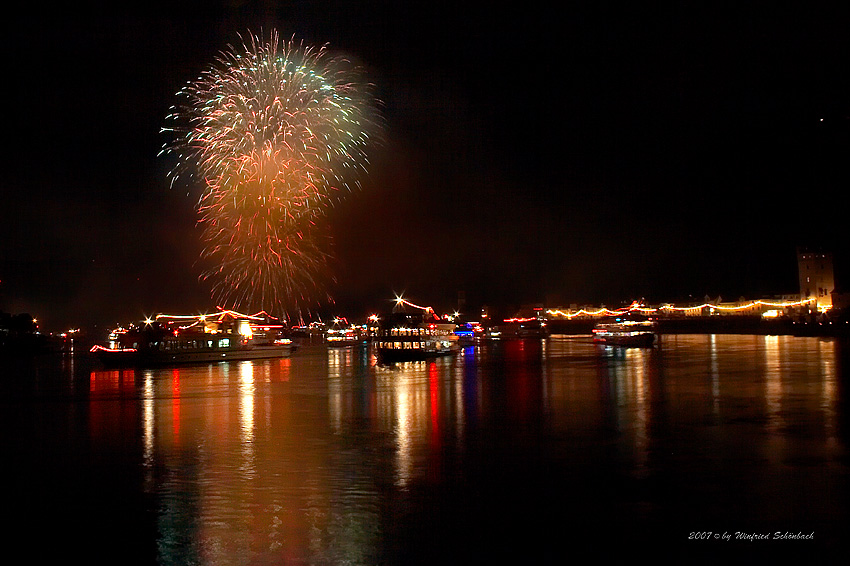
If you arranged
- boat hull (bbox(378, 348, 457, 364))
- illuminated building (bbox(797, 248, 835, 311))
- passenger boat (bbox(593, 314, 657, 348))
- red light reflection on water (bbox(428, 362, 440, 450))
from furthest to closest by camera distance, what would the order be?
illuminated building (bbox(797, 248, 835, 311)), passenger boat (bbox(593, 314, 657, 348)), boat hull (bbox(378, 348, 457, 364)), red light reflection on water (bbox(428, 362, 440, 450))

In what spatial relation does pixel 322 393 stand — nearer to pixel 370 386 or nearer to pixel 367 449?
pixel 370 386

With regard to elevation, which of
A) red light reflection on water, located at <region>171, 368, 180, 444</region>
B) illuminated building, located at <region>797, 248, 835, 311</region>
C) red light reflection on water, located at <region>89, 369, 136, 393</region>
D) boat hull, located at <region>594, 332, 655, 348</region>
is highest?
illuminated building, located at <region>797, 248, 835, 311</region>

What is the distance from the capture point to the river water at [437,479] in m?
6.23

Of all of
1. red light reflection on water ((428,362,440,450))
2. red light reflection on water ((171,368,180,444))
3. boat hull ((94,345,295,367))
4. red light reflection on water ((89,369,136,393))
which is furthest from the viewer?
boat hull ((94,345,295,367))

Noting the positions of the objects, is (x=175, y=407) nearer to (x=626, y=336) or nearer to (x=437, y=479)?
(x=437, y=479)

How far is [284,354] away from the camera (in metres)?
49.4

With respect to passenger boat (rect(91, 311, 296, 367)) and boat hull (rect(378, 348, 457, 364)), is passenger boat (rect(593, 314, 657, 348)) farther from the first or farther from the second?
passenger boat (rect(91, 311, 296, 367))

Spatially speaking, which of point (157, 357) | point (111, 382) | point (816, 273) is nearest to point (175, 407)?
point (111, 382)

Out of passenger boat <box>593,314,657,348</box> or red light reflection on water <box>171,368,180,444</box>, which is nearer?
red light reflection on water <box>171,368,180,444</box>

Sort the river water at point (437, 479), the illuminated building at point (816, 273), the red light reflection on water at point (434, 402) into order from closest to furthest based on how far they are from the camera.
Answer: the river water at point (437, 479)
the red light reflection on water at point (434, 402)
the illuminated building at point (816, 273)

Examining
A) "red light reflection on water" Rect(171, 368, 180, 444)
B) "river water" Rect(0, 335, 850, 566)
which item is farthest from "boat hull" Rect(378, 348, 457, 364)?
"river water" Rect(0, 335, 850, 566)

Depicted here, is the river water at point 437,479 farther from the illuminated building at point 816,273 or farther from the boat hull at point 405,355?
the illuminated building at point 816,273

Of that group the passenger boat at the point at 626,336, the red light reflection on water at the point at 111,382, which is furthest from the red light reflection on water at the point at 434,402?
the passenger boat at the point at 626,336

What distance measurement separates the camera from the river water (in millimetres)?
6230
